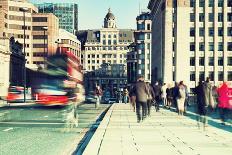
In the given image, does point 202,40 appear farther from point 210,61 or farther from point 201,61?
point 210,61

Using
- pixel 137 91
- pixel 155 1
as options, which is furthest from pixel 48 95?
pixel 155 1

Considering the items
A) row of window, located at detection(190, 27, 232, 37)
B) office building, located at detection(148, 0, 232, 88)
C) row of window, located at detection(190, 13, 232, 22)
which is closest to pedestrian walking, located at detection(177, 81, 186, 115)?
office building, located at detection(148, 0, 232, 88)

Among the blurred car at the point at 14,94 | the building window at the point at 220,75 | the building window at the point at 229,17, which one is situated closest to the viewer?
the blurred car at the point at 14,94

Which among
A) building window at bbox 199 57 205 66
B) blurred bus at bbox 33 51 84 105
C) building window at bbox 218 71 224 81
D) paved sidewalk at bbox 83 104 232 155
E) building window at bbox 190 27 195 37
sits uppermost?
building window at bbox 190 27 195 37

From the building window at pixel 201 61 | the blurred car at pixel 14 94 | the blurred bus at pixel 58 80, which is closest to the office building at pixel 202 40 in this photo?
the building window at pixel 201 61

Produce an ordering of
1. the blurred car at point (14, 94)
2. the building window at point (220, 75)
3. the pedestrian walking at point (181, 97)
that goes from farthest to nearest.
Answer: the building window at point (220, 75), the blurred car at point (14, 94), the pedestrian walking at point (181, 97)

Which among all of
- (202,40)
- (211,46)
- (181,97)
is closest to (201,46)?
(202,40)

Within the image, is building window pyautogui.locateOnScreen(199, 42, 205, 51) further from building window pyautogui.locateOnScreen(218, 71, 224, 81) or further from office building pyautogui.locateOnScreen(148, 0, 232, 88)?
building window pyautogui.locateOnScreen(218, 71, 224, 81)

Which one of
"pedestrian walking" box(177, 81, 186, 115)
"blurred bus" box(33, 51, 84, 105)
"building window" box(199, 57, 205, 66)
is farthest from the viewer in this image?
"building window" box(199, 57, 205, 66)

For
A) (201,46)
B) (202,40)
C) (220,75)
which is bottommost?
(220,75)

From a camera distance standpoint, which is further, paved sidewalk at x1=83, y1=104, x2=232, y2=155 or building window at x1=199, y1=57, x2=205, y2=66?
building window at x1=199, y1=57, x2=205, y2=66

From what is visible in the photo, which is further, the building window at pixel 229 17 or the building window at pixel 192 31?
A: the building window at pixel 192 31

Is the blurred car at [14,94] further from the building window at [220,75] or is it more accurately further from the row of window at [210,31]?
the building window at [220,75]

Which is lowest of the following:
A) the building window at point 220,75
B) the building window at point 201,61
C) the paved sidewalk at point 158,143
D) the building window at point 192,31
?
the paved sidewalk at point 158,143
